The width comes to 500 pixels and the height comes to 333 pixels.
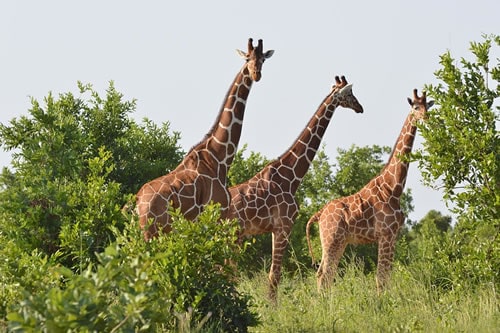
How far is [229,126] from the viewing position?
12242 millimetres

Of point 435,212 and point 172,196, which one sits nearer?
point 172,196

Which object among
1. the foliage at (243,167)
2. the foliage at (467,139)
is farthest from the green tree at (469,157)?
the foliage at (243,167)

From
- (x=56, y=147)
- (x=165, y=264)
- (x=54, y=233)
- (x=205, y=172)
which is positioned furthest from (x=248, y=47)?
(x=165, y=264)

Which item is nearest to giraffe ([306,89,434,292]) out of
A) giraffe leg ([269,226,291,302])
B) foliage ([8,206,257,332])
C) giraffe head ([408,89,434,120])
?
giraffe head ([408,89,434,120])

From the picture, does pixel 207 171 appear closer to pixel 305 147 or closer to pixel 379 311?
pixel 305 147

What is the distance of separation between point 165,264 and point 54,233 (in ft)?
8.14

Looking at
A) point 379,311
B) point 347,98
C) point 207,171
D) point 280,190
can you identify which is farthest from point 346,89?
point 379,311

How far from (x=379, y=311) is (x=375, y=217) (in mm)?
4493

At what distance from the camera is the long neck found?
472 inches

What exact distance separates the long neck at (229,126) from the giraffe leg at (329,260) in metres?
2.78

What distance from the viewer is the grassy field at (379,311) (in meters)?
8.76

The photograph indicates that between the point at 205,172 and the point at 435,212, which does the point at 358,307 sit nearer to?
the point at 205,172

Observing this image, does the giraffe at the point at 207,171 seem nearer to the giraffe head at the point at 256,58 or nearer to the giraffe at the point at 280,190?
the giraffe head at the point at 256,58

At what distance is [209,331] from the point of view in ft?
25.5
